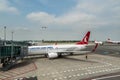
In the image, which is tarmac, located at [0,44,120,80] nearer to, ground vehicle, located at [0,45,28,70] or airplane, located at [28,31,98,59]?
ground vehicle, located at [0,45,28,70]

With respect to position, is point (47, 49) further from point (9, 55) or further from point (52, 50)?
point (9, 55)

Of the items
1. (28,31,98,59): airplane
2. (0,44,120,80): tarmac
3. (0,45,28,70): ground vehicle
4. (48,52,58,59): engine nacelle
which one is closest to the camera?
(0,44,120,80): tarmac

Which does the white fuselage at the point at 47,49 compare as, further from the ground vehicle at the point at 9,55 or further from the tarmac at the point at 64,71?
the tarmac at the point at 64,71

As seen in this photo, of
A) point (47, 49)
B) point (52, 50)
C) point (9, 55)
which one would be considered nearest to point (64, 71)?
point (9, 55)

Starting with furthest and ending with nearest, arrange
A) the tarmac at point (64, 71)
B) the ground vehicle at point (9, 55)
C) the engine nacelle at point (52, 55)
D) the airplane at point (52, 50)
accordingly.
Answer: the airplane at point (52, 50), the engine nacelle at point (52, 55), the ground vehicle at point (9, 55), the tarmac at point (64, 71)

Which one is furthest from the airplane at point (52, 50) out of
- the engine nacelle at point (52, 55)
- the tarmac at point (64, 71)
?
the tarmac at point (64, 71)

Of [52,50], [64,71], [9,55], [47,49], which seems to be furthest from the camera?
[52,50]

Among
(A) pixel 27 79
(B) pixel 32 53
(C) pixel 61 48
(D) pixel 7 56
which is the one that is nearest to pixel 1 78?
(A) pixel 27 79

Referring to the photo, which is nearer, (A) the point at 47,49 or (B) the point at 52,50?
(A) the point at 47,49

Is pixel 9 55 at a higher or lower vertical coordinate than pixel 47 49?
lower

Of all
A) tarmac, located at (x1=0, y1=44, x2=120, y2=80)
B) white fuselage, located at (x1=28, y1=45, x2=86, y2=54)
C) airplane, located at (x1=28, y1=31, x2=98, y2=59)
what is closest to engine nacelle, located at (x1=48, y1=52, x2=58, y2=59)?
airplane, located at (x1=28, y1=31, x2=98, y2=59)

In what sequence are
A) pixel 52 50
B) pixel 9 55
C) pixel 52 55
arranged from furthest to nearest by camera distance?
pixel 52 50 → pixel 52 55 → pixel 9 55

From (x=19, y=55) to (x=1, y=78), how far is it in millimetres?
13640

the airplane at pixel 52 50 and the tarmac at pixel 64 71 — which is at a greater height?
the airplane at pixel 52 50
